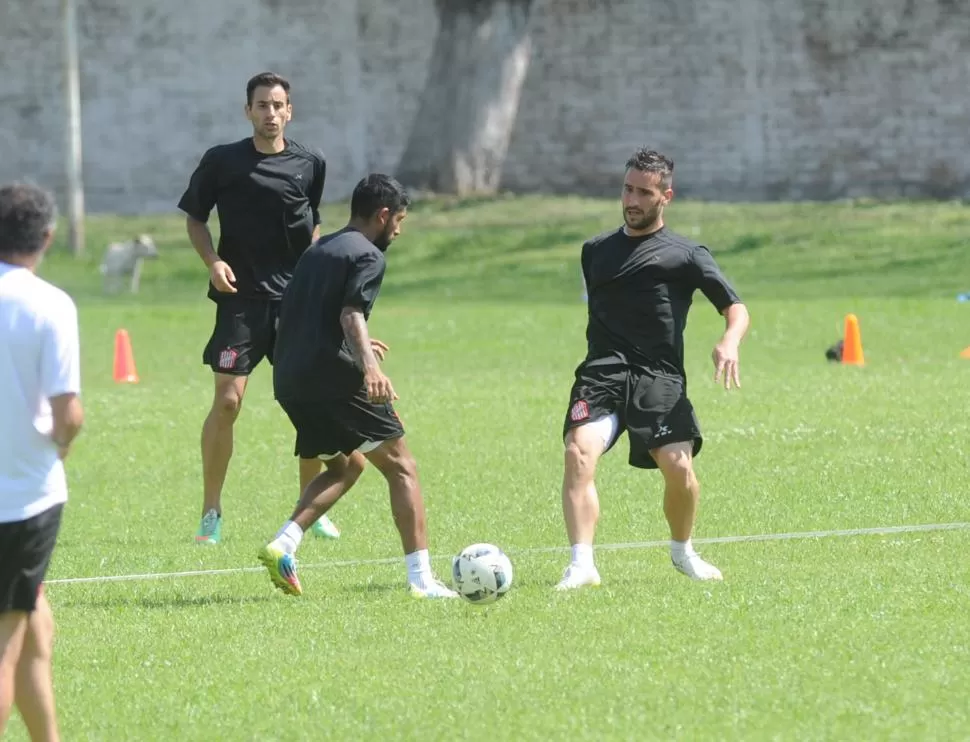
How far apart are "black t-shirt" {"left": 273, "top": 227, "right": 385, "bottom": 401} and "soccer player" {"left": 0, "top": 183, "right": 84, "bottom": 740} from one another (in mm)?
2870

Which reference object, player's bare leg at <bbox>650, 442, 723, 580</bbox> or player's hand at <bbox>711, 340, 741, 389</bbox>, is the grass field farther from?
player's hand at <bbox>711, 340, 741, 389</bbox>

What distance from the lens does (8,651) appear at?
5.43m

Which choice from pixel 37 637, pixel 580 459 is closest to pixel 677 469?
pixel 580 459

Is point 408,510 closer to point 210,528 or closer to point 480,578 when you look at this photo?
point 480,578

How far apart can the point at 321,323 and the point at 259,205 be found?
2.12 m

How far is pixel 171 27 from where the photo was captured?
1580 inches

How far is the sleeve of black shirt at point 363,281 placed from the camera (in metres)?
8.24

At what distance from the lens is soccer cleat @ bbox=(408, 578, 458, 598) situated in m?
8.47

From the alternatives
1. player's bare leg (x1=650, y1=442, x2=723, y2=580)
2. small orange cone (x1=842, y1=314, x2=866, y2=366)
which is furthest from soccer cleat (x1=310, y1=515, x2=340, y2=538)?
small orange cone (x1=842, y1=314, x2=866, y2=366)

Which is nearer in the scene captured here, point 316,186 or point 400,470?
point 400,470

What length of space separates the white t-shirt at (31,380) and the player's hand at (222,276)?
15.4 feet

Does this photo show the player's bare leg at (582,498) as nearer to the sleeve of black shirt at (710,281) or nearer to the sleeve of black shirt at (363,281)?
the sleeve of black shirt at (710,281)

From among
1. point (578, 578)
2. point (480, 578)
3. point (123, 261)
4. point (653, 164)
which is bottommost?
point (123, 261)

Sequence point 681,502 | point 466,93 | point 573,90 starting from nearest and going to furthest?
1. point 681,502
2. point 466,93
3. point 573,90
